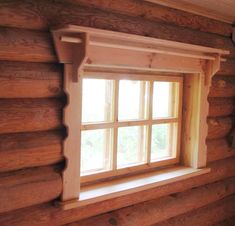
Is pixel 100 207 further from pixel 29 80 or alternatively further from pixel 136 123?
pixel 29 80

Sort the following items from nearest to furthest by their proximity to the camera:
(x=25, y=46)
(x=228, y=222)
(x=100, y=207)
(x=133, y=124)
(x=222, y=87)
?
(x=25, y=46) → (x=100, y=207) → (x=133, y=124) → (x=222, y=87) → (x=228, y=222)

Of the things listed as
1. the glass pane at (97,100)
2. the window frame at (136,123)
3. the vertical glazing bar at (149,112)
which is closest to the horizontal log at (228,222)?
the window frame at (136,123)

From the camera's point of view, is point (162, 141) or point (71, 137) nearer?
point (71, 137)

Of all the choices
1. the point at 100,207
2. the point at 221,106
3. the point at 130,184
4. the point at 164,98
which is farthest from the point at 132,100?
the point at 221,106

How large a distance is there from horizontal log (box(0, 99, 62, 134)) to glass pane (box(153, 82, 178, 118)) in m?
0.93

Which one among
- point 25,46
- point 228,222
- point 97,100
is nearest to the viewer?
point 25,46

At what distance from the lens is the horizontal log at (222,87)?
2.62m

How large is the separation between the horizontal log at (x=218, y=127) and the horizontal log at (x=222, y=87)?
214 millimetres

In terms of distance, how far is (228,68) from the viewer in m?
2.70

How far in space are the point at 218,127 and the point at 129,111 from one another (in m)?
0.88

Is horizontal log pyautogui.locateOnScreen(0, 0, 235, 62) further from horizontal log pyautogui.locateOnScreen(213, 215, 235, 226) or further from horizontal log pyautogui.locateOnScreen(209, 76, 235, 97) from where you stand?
horizontal log pyautogui.locateOnScreen(213, 215, 235, 226)

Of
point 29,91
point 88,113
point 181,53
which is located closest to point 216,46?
point 181,53

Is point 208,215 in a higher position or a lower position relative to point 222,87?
lower

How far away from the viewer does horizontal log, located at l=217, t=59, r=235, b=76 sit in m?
2.65
